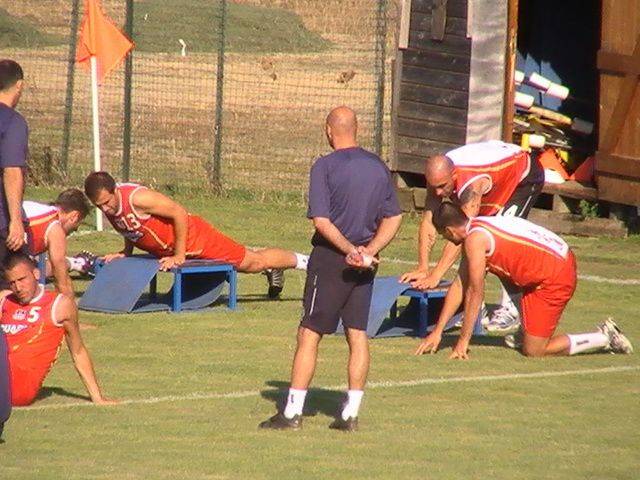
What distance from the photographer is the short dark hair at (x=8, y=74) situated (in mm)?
10750

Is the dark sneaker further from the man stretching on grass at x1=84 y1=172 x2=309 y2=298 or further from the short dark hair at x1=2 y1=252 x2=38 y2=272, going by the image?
the man stretching on grass at x1=84 y1=172 x2=309 y2=298

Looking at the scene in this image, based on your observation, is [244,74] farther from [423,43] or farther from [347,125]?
[347,125]

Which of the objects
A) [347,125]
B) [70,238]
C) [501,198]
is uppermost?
[347,125]

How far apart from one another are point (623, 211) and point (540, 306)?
24.1ft

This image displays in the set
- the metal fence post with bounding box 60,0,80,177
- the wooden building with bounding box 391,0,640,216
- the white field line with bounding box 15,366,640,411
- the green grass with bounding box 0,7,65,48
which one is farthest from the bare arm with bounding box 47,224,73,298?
the green grass with bounding box 0,7,65,48

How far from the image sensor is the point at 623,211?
19.2 metres

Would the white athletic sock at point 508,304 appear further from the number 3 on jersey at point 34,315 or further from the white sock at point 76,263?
the number 3 on jersey at point 34,315

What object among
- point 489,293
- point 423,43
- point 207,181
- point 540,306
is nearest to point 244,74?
point 207,181

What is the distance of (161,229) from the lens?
45.7 feet

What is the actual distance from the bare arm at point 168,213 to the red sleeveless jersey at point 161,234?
48 millimetres

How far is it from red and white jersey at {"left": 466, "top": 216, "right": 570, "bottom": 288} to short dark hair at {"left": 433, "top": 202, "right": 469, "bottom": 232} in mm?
113

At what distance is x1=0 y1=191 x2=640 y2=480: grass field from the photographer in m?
8.55

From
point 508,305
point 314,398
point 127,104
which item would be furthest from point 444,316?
point 127,104

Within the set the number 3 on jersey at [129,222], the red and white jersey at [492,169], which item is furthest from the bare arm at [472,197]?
the number 3 on jersey at [129,222]
